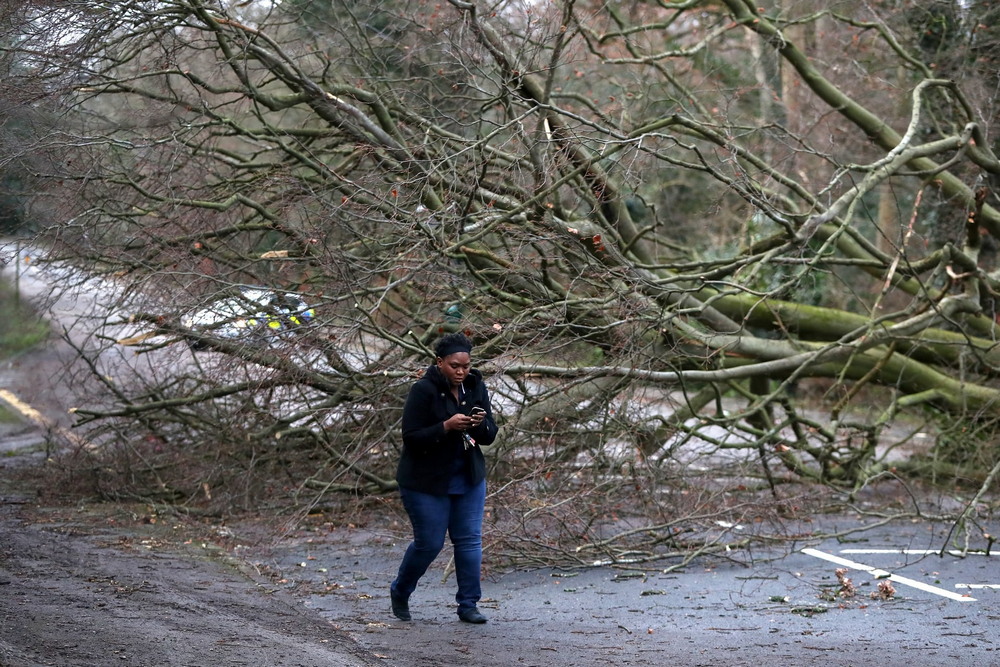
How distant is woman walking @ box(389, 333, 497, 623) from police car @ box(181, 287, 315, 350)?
7.33 feet

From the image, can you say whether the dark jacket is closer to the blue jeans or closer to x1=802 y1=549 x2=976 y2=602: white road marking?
the blue jeans

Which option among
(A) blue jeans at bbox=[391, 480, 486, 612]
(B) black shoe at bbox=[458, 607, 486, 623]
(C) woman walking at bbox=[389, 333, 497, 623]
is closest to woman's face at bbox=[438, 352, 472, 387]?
(C) woman walking at bbox=[389, 333, 497, 623]

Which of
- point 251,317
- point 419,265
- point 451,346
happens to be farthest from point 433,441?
point 251,317

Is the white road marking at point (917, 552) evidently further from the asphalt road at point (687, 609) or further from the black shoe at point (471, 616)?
the black shoe at point (471, 616)

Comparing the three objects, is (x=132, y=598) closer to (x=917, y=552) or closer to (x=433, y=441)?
(x=433, y=441)

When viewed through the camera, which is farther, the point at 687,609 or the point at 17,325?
the point at 17,325

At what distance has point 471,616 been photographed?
653cm

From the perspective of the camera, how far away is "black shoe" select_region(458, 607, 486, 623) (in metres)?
6.52

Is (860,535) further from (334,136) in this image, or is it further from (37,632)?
(37,632)

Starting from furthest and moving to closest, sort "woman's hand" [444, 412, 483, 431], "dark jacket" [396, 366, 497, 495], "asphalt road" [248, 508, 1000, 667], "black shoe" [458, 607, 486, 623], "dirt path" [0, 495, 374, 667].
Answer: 1. "black shoe" [458, 607, 486, 623]
2. "dark jacket" [396, 366, 497, 495]
3. "woman's hand" [444, 412, 483, 431]
4. "asphalt road" [248, 508, 1000, 667]
5. "dirt path" [0, 495, 374, 667]

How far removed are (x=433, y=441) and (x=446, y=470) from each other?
225 mm

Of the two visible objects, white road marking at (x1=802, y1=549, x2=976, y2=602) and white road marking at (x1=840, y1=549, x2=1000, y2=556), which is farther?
white road marking at (x1=840, y1=549, x2=1000, y2=556)

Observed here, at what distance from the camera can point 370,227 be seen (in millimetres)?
9031

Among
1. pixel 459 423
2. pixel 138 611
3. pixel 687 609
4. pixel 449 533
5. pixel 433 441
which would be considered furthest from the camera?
pixel 687 609
